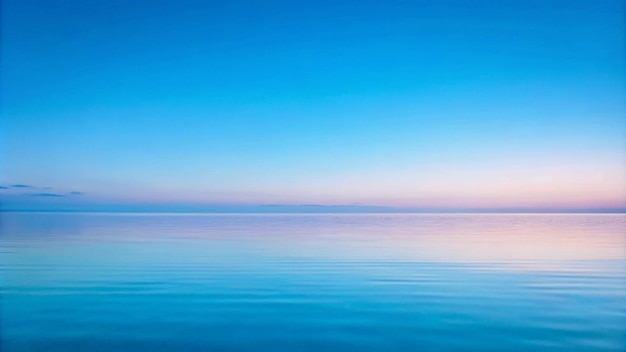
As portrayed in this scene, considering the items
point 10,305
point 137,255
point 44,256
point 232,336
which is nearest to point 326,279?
point 232,336

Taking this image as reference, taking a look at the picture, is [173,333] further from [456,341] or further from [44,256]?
[44,256]

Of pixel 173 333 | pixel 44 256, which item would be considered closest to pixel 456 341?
pixel 173 333

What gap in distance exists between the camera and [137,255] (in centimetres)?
2355

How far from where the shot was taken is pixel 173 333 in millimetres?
10266

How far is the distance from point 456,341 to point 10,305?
39.1 feet

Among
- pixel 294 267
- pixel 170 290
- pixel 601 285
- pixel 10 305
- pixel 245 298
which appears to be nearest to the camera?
pixel 10 305

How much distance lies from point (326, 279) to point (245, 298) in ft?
13.6

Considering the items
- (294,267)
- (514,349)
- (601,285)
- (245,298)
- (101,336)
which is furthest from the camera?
(294,267)

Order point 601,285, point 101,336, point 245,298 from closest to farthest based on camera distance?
1. point 101,336
2. point 245,298
3. point 601,285

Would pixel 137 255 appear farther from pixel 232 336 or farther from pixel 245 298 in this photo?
pixel 232 336

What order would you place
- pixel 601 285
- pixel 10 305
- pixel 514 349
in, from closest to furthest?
pixel 514 349, pixel 10 305, pixel 601 285

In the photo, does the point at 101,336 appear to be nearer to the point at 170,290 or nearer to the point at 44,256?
the point at 170,290

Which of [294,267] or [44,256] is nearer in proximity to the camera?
[294,267]

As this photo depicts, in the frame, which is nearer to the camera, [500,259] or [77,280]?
[77,280]
